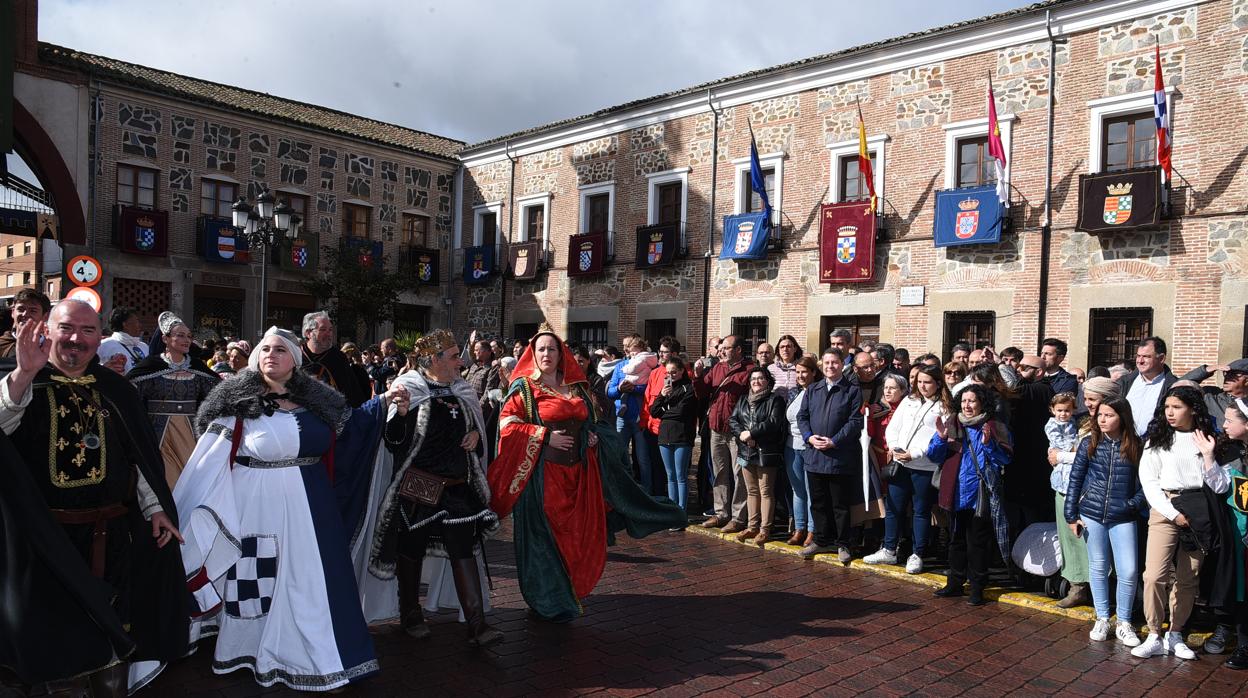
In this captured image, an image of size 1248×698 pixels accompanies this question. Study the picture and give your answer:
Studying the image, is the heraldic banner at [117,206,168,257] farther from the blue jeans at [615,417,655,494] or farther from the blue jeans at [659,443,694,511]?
the blue jeans at [659,443,694,511]

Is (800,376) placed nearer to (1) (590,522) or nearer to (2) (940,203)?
(1) (590,522)

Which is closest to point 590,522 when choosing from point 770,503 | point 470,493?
point 470,493

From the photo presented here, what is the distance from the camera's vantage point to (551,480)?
5637 mm

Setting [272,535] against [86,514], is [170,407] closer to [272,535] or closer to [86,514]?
[272,535]

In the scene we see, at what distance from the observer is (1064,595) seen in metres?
6.34

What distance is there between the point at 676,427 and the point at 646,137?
44.7 ft

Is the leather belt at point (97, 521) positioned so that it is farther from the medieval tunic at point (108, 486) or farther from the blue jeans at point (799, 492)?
the blue jeans at point (799, 492)

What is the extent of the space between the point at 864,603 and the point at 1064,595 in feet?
5.03

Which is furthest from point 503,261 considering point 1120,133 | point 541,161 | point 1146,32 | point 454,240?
point 1146,32

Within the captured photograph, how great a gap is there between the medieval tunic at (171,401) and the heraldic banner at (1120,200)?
1353cm

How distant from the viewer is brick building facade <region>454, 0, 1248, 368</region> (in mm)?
13453

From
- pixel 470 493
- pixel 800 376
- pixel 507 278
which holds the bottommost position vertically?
pixel 470 493

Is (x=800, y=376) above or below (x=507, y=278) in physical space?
below

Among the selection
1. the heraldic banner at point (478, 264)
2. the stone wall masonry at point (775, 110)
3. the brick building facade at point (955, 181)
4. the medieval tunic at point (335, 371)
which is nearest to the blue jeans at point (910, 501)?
the medieval tunic at point (335, 371)
